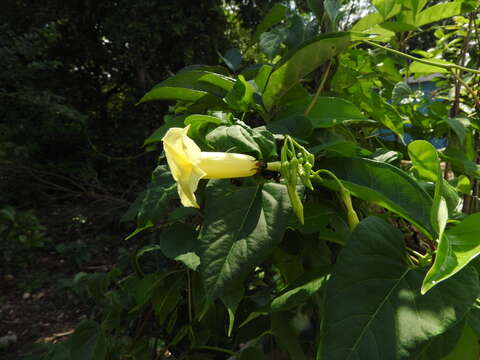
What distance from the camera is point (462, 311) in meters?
0.38

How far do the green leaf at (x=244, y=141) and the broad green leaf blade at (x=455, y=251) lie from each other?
233mm

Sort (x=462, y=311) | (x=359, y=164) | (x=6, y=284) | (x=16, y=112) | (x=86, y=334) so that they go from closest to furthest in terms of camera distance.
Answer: (x=462, y=311), (x=359, y=164), (x=86, y=334), (x=6, y=284), (x=16, y=112)

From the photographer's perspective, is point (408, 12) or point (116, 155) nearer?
point (408, 12)

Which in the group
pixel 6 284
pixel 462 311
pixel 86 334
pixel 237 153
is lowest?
pixel 6 284

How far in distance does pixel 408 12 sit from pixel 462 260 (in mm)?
563

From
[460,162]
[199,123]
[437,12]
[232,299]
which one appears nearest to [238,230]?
[232,299]

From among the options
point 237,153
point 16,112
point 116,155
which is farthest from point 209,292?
point 116,155

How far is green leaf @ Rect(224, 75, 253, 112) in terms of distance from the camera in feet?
1.92

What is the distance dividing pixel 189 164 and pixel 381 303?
10.7 inches

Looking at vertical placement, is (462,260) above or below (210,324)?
above

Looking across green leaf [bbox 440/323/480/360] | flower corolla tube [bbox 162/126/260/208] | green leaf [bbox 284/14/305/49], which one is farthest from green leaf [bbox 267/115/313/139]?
green leaf [bbox 440/323/480/360]

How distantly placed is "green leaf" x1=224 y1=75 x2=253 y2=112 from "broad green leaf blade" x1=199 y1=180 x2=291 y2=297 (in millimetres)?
154

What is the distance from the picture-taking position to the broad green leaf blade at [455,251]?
1.18 ft

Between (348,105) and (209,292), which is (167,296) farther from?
(348,105)
